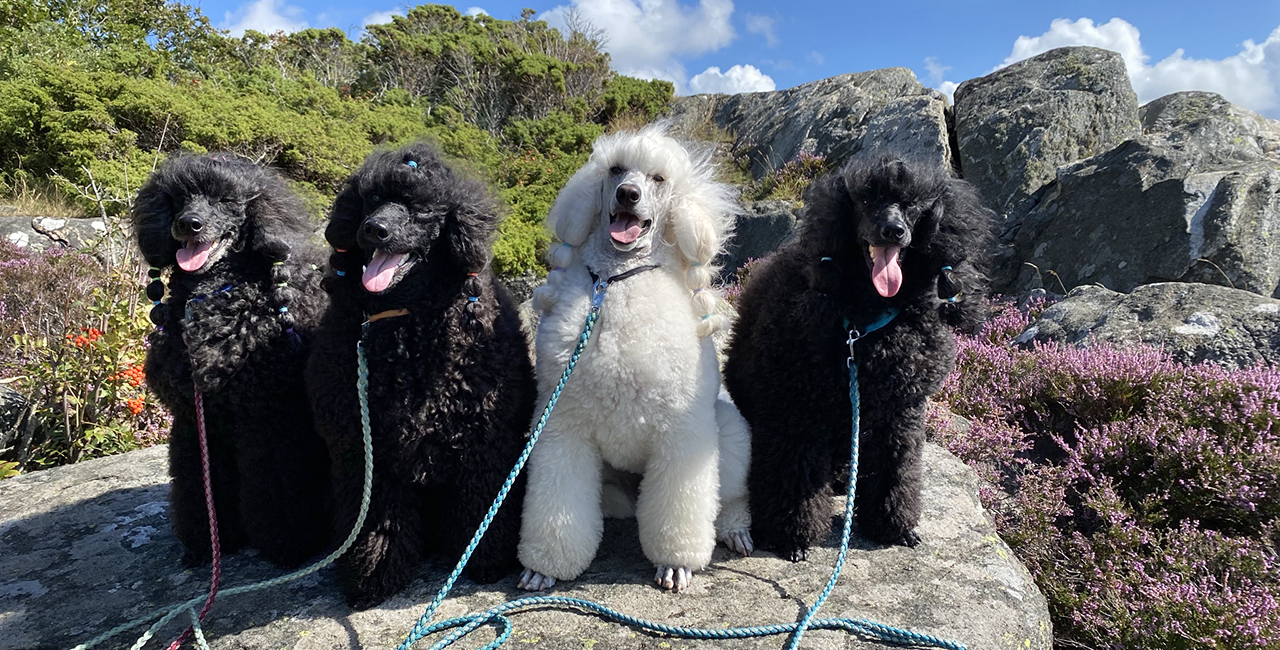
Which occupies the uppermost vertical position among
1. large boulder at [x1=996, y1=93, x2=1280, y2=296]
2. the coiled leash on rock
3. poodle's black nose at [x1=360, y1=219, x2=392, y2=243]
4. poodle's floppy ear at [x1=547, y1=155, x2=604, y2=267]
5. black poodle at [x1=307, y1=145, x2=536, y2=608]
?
large boulder at [x1=996, y1=93, x2=1280, y2=296]

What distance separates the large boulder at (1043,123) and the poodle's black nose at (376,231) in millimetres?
7342

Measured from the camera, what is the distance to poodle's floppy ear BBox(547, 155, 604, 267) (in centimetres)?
237

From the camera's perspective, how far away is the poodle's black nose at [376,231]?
6.20 ft

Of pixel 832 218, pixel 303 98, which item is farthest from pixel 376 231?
pixel 303 98

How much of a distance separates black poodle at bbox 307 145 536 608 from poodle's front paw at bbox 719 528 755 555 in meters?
0.94

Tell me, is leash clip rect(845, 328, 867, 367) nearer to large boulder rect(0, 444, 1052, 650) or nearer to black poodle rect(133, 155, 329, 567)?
large boulder rect(0, 444, 1052, 650)

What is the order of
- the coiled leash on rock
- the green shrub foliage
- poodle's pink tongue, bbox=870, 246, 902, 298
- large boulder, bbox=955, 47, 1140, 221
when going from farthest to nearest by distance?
1. the green shrub foliage
2. large boulder, bbox=955, 47, 1140, 221
3. poodle's pink tongue, bbox=870, 246, 902, 298
4. the coiled leash on rock

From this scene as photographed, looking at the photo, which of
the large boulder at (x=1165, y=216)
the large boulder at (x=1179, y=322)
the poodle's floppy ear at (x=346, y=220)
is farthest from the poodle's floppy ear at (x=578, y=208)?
the large boulder at (x=1165, y=216)

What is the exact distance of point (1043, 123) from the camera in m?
7.57

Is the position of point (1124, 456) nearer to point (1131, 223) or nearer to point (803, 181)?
point (1131, 223)

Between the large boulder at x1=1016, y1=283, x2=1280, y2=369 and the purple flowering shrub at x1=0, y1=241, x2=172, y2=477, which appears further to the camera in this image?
the large boulder at x1=1016, y1=283, x2=1280, y2=369

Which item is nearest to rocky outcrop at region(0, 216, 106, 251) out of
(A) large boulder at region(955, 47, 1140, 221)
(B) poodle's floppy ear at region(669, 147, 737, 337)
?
(B) poodle's floppy ear at region(669, 147, 737, 337)

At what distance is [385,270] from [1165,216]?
6.85 metres

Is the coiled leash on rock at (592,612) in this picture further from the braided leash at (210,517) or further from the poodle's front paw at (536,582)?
the braided leash at (210,517)
